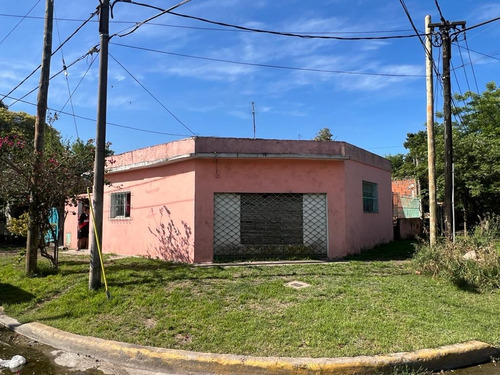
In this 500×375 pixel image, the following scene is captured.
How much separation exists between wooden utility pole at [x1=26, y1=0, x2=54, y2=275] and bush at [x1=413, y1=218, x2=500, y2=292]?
8.45m

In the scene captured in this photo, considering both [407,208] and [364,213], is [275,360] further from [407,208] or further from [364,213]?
[407,208]

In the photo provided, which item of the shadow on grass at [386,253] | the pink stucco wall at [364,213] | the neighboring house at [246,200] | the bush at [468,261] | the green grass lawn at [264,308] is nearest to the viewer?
the green grass lawn at [264,308]

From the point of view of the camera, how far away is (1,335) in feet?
18.6

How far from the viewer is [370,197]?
12453mm

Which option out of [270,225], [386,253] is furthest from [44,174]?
[386,253]

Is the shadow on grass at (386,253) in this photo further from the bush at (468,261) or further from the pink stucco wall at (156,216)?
the pink stucco wall at (156,216)

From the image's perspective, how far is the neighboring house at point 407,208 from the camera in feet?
51.7

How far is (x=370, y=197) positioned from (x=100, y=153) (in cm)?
870

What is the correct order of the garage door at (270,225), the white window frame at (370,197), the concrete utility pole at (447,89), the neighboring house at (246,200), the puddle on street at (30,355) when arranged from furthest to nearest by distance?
the white window frame at (370,197) → the concrete utility pole at (447,89) → the garage door at (270,225) → the neighboring house at (246,200) → the puddle on street at (30,355)

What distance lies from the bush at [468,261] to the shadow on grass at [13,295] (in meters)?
7.94

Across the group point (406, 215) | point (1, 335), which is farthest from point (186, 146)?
point (406, 215)

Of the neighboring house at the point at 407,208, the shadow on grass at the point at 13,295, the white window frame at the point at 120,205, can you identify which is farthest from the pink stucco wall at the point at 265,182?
the neighboring house at the point at 407,208

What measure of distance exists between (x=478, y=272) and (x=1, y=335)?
820 centimetres

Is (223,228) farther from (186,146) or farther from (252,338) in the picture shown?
(252,338)
